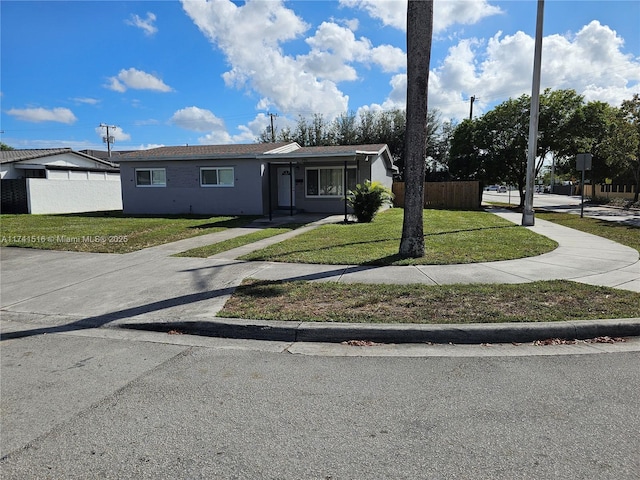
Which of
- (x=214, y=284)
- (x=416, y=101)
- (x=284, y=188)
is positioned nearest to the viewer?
(x=214, y=284)

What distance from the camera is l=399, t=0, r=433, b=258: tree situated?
7953 millimetres

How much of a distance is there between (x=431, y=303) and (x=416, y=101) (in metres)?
4.39

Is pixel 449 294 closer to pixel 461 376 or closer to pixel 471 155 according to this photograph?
pixel 461 376

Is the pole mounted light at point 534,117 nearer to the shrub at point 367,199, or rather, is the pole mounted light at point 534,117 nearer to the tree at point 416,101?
the shrub at point 367,199

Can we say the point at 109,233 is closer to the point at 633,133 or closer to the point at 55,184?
the point at 55,184

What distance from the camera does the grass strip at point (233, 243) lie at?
33.0 ft

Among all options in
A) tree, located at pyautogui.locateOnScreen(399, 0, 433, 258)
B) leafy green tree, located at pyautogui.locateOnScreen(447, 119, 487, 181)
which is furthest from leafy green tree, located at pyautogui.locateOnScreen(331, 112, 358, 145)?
tree, located at pyautogui.locateOnScreen(399, 0, 433, 258)

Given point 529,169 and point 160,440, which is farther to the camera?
point 529,169

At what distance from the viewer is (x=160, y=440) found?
2.89 m

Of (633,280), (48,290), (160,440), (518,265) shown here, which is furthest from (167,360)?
(633,280)

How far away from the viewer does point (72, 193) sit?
1045 inches

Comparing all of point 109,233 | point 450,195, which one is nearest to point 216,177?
point 109,233

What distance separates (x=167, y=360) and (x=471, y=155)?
28.7 meters

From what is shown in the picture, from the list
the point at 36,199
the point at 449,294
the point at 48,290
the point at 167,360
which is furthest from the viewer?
the point at 36,199
